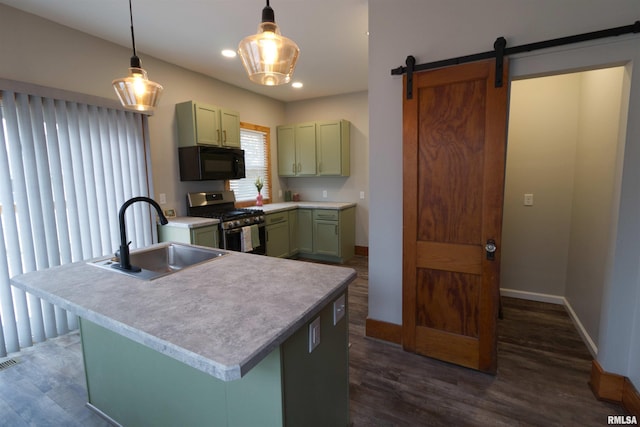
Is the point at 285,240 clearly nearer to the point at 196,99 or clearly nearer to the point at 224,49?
the point at 196,99

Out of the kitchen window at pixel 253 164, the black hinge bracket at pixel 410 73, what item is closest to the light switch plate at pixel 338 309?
the black hinge bracket at pixel 410 73

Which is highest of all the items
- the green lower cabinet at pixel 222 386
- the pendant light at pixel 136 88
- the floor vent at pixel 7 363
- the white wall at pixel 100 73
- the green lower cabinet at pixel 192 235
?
the white wall at pixel 100 73

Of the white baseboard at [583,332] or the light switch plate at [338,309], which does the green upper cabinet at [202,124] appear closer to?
the light switch plate at [338,309]

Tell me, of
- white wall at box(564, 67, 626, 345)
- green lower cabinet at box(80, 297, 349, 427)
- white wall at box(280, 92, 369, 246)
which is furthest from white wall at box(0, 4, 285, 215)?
white wall at box(564, 67, 626, 345)

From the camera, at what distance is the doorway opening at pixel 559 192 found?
92.2 inches

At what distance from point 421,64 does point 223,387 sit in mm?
2321

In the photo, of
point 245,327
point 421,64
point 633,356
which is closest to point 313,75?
point 421,64

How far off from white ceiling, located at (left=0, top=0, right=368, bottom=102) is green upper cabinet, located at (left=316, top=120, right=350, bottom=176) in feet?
3.84

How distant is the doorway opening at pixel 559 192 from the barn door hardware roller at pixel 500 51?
0.74 m

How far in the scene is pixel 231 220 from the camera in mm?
3613

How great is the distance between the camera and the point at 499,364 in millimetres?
2199

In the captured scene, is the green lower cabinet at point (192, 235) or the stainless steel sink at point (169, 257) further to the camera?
the green lower cabinet at point (192, 235)

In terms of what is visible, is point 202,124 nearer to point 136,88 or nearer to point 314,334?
point 136,88

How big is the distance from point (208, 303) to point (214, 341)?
0.31 meters
